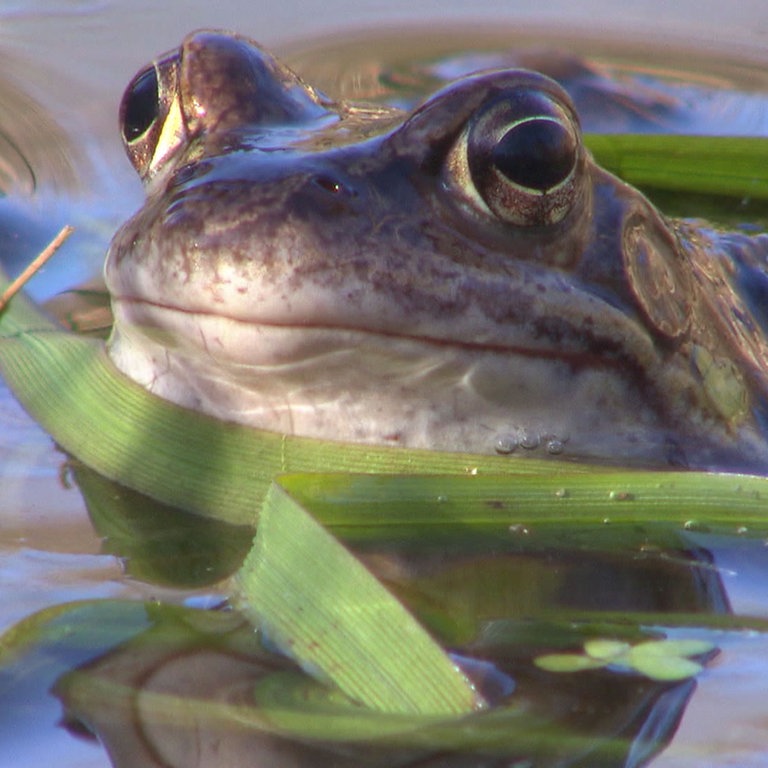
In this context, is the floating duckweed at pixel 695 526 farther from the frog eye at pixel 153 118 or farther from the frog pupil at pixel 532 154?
the frog eye at pixel 153 118

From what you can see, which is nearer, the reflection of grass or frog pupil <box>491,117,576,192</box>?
the reflection of grass

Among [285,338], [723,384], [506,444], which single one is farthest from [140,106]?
[723,384]

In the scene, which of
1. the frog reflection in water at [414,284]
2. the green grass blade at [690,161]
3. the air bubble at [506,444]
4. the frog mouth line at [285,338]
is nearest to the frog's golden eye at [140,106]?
the frog reflection in water at [414,284]

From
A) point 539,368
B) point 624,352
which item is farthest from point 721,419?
point 539,368

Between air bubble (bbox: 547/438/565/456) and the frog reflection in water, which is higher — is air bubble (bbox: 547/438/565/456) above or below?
below

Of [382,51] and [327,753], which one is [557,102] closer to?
[327,753]

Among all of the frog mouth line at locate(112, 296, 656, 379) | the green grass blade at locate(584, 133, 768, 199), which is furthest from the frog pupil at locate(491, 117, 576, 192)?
the green grass blade at locate(584, 133, 768, 199)

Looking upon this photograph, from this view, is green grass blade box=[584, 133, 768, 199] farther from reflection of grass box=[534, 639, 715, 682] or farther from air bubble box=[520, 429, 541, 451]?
reflection of grass box=[534, 639, 715, 682]
